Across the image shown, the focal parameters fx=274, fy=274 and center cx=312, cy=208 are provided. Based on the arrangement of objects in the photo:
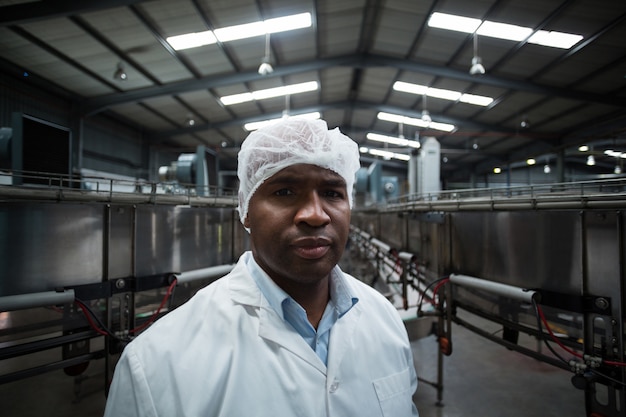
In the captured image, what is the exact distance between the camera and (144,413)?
0.71 m

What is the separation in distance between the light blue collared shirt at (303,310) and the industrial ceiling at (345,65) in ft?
5.43

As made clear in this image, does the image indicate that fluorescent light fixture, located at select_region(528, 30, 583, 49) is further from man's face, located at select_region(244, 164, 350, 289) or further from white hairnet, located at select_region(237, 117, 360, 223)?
man's face, located at select_region(244, 164, 350, 289)

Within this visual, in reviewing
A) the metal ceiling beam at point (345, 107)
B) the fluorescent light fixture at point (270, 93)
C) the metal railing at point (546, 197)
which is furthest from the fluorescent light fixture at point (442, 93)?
the metal railing at point (546, 197)

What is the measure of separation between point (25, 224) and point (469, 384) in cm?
403

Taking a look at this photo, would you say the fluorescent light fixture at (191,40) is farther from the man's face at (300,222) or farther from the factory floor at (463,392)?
the man's face at (300,222)

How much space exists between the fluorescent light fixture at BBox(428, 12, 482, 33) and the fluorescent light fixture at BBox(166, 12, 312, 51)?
2180 millimetres

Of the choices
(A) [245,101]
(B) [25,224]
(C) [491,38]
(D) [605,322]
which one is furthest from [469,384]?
(A) [245,101]

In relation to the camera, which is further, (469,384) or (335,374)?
(469,384)

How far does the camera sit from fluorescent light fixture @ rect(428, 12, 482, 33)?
173 inches

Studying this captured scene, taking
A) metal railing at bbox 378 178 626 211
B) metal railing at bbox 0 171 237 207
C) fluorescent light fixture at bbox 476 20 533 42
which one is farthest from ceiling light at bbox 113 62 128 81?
fluorescent light fixture at bbox 476 20 533 42

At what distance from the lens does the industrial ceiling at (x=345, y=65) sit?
1897 mm

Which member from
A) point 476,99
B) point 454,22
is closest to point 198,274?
point 454,22

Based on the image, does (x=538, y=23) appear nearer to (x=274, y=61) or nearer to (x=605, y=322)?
(x=605, y=322)

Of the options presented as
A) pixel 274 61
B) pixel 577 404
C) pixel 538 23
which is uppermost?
pixel 274 61
